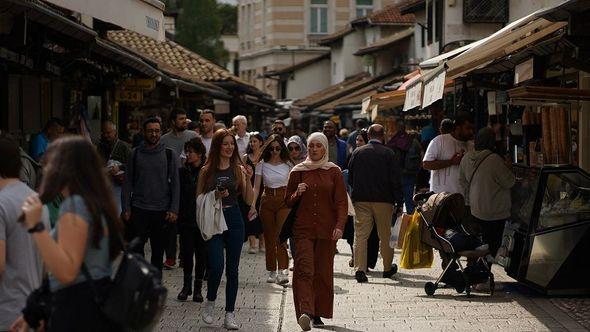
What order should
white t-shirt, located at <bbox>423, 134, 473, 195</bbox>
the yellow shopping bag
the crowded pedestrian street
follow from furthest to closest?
white t-shirt, located at <bbox>423, 134, 473, 195</bbox> → the yellow shopping bag → the crowded pedestrian street

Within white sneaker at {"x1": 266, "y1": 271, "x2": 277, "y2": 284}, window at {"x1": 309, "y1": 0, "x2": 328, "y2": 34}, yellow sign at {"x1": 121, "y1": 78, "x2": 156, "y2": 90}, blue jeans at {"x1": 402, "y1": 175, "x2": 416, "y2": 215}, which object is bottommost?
white sneaker at {"x1": 266, "y1": 271, "x2": 277, "y2": 284}

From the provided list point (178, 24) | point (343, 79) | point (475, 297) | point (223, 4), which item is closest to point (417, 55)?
point (343, 79)

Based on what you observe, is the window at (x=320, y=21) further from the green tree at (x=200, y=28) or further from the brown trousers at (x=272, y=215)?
the brown trousers at (x=272, y=215)

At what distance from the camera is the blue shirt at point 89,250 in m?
5.69

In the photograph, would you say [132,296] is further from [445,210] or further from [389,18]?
[389,18]

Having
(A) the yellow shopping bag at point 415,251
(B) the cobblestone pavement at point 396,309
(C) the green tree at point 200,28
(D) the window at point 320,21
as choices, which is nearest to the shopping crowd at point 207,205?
(B) the cobblestone pavement at point 396,309

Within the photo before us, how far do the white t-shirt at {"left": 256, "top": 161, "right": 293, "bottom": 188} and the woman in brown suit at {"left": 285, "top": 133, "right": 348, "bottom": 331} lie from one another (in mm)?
2895

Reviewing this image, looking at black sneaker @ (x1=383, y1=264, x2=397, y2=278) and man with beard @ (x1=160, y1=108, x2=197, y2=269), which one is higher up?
man with beard @ (x1=160, y1=108, x2=197, y2=269)

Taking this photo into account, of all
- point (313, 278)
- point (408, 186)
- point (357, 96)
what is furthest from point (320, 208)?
point (357, 96)

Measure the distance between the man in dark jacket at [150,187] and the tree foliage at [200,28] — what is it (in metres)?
67.9

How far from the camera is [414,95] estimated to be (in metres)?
17.8

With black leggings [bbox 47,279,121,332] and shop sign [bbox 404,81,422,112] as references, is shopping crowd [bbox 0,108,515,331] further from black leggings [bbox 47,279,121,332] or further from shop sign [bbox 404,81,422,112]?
shop sign [bbox 404,81,422,112]

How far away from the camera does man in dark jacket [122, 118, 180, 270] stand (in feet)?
40.2

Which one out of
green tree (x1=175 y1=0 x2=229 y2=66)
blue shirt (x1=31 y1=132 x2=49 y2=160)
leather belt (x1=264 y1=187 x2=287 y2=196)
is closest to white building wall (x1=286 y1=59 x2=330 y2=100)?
green tree (x1=175 y1=0 x2=229 y2=66)
